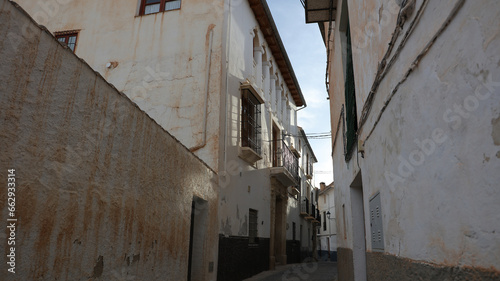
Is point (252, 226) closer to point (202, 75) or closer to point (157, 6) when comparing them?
point (202, 75)

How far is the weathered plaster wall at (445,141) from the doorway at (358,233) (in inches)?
101

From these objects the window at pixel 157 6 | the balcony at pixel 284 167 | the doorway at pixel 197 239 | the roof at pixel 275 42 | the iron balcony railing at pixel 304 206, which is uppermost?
the roof at pixel 275 42

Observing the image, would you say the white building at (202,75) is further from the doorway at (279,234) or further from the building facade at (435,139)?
the building facade at (435,139)

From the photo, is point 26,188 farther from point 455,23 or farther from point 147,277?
point 455,23

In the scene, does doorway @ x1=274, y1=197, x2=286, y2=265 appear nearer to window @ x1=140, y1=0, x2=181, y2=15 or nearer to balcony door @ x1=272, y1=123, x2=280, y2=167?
balcony door @ x1=272, y1=123, x2=280, y2=167

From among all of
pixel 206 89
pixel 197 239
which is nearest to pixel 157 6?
pixel 206 89

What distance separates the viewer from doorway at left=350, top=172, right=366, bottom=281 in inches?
210

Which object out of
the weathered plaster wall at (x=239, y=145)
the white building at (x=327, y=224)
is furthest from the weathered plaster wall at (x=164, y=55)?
the white building at (x=327, y=224)

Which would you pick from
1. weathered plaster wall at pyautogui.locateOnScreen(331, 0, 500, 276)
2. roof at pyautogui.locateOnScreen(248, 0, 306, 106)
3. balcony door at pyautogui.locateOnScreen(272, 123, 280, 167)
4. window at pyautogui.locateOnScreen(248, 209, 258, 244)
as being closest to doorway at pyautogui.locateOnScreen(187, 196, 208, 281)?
window at pyautogui.locateOnScreen(248, 209, 258, 244)

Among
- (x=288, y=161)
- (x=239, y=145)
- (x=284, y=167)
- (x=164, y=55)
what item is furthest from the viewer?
(x=288, y=161)

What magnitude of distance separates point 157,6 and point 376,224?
27.5 ft

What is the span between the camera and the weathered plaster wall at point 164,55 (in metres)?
8.16

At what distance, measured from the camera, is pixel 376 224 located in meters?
3.45

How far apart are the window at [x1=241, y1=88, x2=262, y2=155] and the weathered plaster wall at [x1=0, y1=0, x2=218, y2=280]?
5133mm
